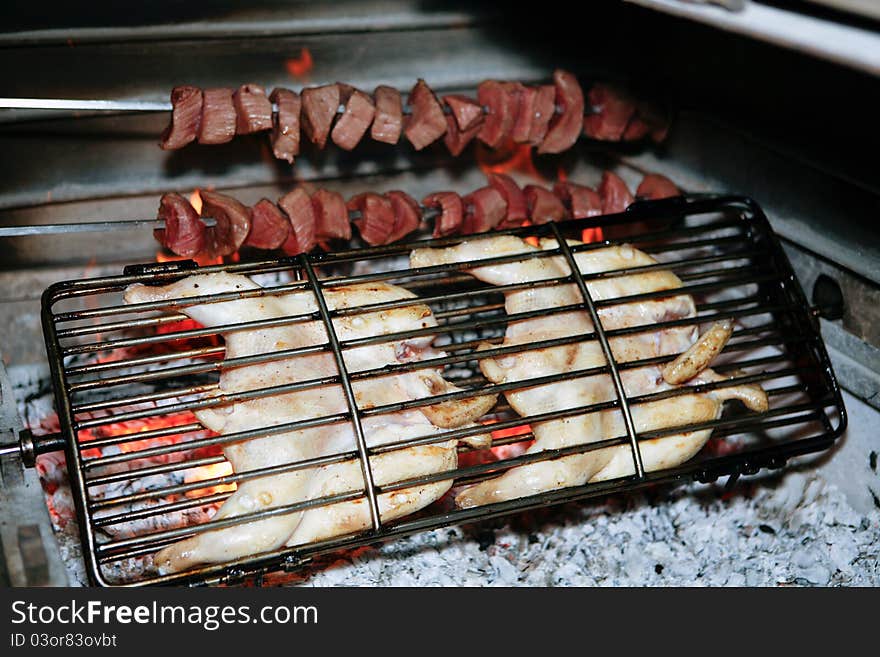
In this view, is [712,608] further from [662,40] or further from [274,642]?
[662,40]

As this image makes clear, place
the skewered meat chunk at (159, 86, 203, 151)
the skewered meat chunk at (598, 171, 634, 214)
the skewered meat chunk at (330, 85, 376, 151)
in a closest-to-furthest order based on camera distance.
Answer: the skewered meat chunk at (159, 86, 203, 151), the skewered meat chunk at (330, 85, 376, 151), the skewered meat chunk at (598, 171, 634, 214)

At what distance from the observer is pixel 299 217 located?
355cm

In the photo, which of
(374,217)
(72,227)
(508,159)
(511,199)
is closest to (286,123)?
(374,217)

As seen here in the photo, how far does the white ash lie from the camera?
3.31m

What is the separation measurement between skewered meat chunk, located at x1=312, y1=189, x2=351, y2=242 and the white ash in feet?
4.33

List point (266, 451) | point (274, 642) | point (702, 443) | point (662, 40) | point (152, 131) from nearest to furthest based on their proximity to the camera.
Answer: point (274, 642) < point (266, 451) < point (702, 443) < point (152, 131) < point (662, 40)

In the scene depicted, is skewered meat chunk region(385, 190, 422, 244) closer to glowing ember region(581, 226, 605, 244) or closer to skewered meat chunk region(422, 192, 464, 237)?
skewered meat chunk region(422, 192, 464, 237)

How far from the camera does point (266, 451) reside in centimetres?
262

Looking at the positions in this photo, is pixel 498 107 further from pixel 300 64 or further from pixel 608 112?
pixel 300 64

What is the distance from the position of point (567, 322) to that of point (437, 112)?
46.4 inches

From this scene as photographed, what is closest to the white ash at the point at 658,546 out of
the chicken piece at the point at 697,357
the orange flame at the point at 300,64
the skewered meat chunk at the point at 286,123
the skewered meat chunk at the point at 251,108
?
the chicken piece at the point at 697,357

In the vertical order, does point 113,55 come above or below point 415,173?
above

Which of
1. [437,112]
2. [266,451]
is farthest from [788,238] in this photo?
[266,451]

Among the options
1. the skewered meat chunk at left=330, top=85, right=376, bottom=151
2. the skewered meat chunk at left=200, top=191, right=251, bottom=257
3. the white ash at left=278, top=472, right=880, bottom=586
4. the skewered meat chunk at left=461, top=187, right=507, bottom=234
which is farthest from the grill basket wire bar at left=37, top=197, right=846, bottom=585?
the skewered meat chunk at left=330, top=85, right=376, bottom=151
